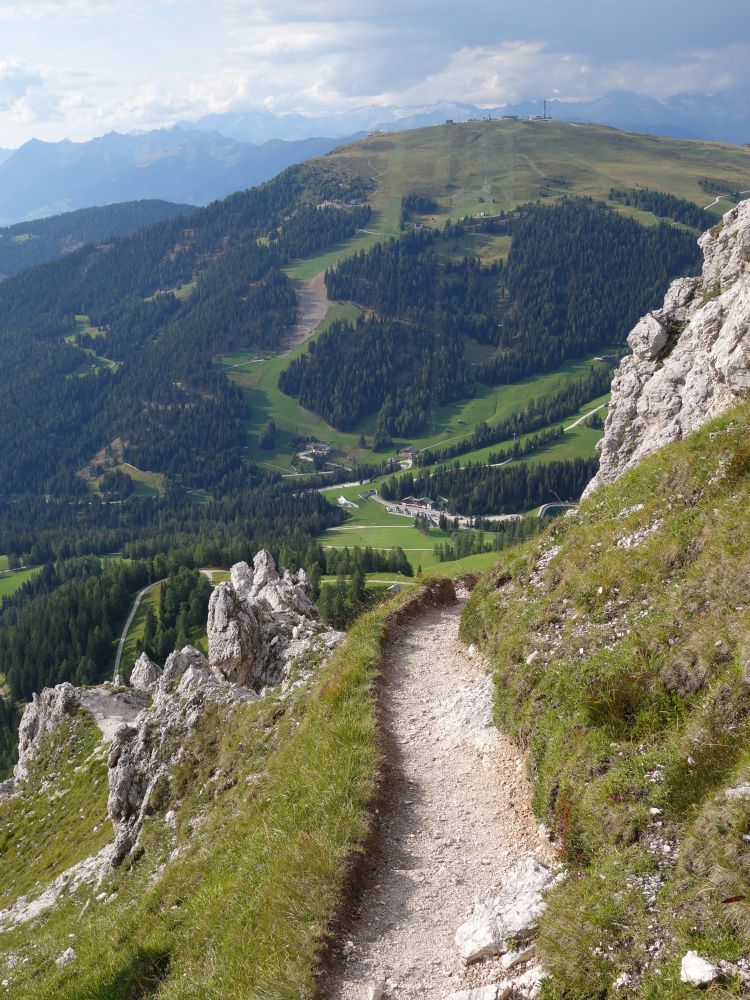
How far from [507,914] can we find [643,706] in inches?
238

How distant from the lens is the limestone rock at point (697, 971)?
1064 cm

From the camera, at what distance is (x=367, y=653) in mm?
30125

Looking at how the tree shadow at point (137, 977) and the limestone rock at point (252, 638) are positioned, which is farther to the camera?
the limestone rock at point (252, 638)

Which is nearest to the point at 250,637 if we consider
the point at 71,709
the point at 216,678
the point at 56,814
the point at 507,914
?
the point at 216,678

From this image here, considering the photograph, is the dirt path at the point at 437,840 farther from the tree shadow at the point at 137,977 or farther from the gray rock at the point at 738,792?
the tree shadow at the point at 137,977

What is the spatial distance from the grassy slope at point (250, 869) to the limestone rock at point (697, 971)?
289 inches

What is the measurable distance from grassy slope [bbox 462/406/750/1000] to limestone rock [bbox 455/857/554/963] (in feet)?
2.41

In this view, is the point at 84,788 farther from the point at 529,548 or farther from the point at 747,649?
the point at 747,649

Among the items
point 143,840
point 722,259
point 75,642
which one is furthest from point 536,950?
point 75,642

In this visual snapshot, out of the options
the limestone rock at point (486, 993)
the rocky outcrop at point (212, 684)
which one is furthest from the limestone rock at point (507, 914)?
the rocky outcrop at point (212, 684)

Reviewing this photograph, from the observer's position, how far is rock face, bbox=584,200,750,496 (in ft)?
106

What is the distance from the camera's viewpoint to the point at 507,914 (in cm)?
1461

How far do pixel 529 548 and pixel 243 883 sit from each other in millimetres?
17757

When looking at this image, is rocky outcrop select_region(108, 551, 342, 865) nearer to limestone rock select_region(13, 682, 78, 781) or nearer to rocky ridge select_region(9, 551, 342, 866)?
rocky ridge select_region(9, 551, 342, 866)
